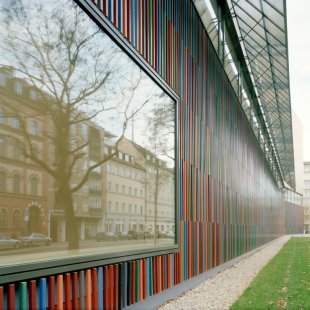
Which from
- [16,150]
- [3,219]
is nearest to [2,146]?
[16,150]

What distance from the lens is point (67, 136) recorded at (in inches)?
232

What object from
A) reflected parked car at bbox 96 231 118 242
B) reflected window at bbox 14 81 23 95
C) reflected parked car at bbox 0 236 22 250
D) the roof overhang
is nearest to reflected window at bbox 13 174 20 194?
reflected parked car at bbox 0 236 22 250

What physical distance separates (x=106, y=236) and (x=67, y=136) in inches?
71.8

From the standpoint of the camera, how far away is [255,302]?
9.21m

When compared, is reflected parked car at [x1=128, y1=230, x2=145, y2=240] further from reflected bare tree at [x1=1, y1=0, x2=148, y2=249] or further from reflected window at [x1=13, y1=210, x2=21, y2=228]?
reflected window at [x1=13, y1=210, x2=21, y2=228]

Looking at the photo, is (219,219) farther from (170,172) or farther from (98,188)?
(98,188)

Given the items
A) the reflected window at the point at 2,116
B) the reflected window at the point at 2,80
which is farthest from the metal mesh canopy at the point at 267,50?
the reflected window at the point at 2,116

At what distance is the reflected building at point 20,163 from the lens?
485cm

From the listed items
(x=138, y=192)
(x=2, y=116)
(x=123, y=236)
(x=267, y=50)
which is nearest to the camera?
(x=2, y=116)

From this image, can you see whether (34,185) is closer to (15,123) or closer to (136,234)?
(15,123)

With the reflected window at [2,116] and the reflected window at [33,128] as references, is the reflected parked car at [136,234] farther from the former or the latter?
the reflected window at [2,116]

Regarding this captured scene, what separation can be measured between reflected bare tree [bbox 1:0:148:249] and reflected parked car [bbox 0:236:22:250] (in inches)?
32.9

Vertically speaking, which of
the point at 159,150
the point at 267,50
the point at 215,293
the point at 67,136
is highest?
the point at 267,50

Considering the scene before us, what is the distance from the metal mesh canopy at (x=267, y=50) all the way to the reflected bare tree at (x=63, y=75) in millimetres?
12160
